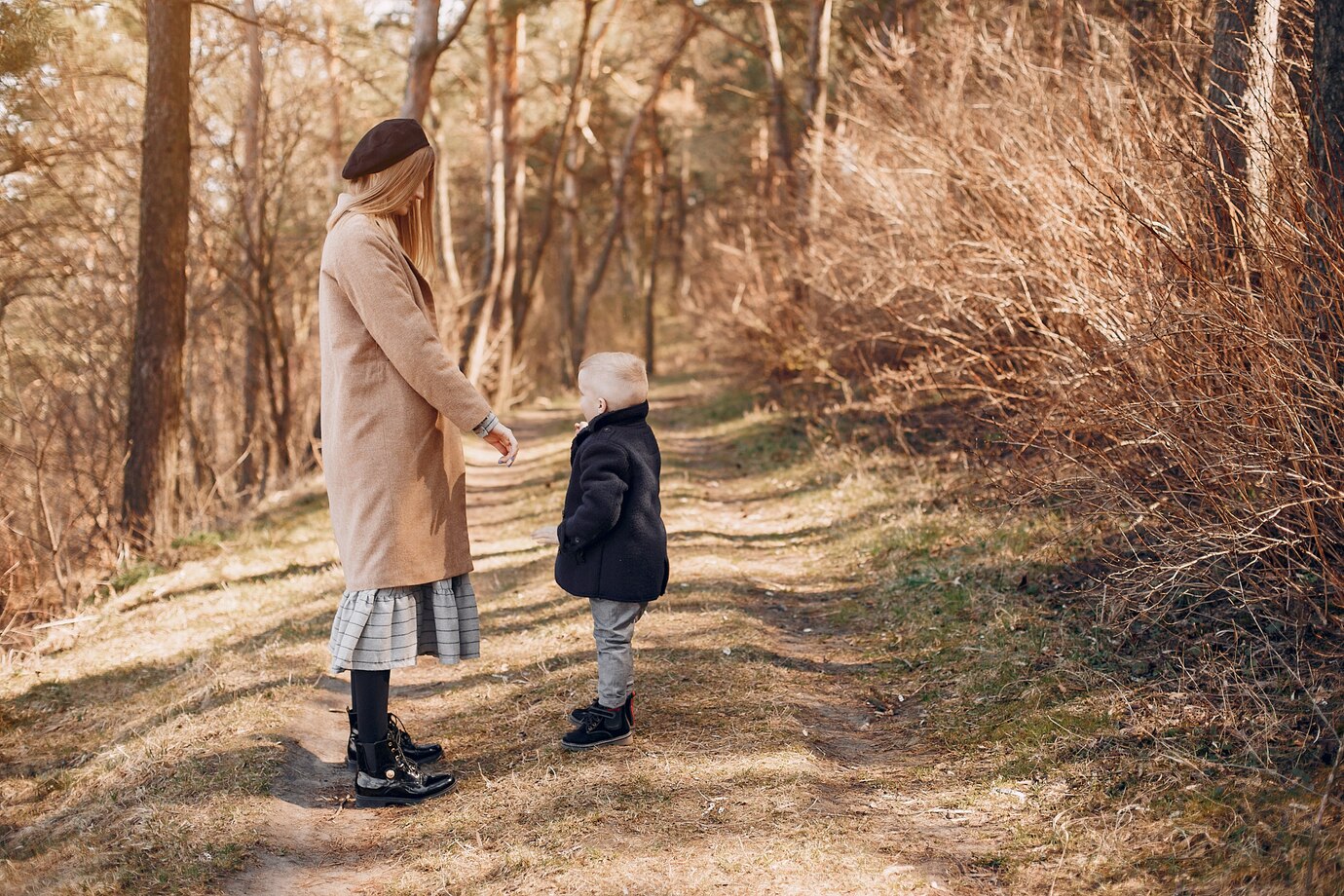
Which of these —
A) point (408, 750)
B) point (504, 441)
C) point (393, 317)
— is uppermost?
point (393, 317)

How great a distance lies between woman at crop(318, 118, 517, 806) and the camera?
3.65 m

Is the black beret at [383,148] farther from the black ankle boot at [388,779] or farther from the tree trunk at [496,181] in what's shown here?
the tree trunk at [496,181]

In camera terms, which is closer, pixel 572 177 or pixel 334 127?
pixel 334 127

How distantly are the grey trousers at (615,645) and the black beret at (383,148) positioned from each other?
5.69ft

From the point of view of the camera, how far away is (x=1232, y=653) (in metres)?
4.15

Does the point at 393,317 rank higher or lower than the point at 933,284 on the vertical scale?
lower

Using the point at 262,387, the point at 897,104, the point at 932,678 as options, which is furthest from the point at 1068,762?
the point at 262,387

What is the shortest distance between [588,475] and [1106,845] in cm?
206

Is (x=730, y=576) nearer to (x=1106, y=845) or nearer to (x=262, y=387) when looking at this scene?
(x=1106, y=845)

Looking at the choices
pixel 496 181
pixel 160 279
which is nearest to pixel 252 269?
pixel 160 279

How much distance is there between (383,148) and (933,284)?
4602mm

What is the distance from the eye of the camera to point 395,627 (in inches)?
147

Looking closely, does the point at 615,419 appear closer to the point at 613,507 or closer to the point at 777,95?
the point at 613,507

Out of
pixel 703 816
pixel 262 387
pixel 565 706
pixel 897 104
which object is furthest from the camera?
pixel 262 387
